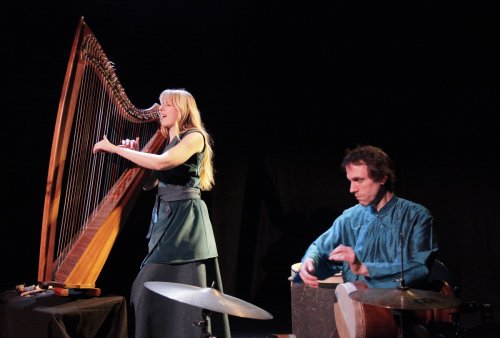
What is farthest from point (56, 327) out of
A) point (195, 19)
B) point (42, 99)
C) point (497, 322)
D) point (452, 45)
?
point (452, 45)

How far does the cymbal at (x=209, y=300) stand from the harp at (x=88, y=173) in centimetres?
39

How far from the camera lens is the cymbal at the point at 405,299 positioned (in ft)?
5.93

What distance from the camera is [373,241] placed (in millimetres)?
2541

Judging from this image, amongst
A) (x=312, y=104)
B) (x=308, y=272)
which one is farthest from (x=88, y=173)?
(x=312, y=104)

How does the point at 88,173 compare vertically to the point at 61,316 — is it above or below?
above

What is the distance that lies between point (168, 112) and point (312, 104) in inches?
69.0

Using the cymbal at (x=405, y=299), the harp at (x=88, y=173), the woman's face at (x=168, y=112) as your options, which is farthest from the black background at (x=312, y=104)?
the cymbal at (x=405, y=299)

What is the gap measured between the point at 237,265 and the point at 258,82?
1.53m

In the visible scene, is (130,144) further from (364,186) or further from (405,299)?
(405,299)

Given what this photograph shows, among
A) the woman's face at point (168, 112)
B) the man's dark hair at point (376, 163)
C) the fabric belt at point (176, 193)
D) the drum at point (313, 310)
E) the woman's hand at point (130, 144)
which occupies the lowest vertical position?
the drum at point (313, 310)

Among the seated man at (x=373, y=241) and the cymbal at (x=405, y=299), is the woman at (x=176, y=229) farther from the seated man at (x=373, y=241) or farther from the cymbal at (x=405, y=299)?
the cymbal at (x=405, y=299)

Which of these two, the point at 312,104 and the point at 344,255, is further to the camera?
the point at 312,104

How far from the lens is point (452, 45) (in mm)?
4035

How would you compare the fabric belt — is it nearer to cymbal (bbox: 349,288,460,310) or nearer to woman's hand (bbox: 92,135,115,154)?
woman's hand (bbox: 92,135,115,154)
